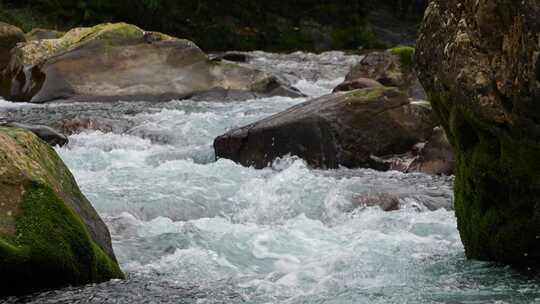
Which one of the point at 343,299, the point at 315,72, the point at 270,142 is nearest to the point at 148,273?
the point at 343,299

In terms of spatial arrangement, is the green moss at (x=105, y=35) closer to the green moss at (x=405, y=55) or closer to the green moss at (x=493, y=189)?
the green moss at (x=405, y=55)

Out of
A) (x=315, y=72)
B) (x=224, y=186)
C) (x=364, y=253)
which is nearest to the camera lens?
(x=364, y=253)

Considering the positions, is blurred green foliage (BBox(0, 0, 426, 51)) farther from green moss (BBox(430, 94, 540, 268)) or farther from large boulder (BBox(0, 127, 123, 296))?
green moss (BBox(430, 94, 540, 268))

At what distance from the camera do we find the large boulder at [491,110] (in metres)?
5.00

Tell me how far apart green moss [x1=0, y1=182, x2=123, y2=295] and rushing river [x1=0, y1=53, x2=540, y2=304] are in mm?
119

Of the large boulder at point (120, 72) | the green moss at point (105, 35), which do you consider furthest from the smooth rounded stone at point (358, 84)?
the green moss at point (105, 35)

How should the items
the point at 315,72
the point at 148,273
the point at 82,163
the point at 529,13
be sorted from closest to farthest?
the point at 529,13 < the point at 148,273 < the point at 82,163 < the point at 315,72

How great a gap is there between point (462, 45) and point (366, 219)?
2830mm

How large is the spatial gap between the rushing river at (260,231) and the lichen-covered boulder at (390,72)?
4.32 m

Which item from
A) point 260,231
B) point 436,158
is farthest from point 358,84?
point 260,231

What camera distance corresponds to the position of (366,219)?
26.8 ft

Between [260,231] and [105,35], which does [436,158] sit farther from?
[105,35]

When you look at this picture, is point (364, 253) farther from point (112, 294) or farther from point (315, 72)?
point (315, 72)

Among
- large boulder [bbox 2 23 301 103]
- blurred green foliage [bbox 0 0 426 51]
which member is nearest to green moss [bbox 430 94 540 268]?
large boulder [bbox 2 23 301 103]
